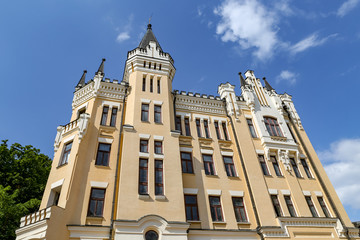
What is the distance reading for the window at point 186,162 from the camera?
19.0m

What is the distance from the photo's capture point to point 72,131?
18.3 m

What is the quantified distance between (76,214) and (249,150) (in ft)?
48.8

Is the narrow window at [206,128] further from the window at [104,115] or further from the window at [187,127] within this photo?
the window at [104,115]

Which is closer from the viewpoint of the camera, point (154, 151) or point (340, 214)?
point (154, 151)

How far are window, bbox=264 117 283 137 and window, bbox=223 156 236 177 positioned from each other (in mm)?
5846

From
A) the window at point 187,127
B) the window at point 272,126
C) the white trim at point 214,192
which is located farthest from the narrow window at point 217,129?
the white trim at point 214,192

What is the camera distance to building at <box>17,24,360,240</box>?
577 inches

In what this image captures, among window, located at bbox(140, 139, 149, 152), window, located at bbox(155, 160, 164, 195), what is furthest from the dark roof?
window, located at bbox(155, 160, 164, 195)

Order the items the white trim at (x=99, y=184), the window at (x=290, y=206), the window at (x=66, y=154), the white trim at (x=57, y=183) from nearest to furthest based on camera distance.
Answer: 1. the white trim at (x=57, y=183)
2. the white trim at (x=99, y=184)
3. the window at (x=66, y=154)
4. the window at (x=290, y=206)

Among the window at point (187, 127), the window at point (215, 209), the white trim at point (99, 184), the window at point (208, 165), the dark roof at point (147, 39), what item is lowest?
the window at point (215, 209)

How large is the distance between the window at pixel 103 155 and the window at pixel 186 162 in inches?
238

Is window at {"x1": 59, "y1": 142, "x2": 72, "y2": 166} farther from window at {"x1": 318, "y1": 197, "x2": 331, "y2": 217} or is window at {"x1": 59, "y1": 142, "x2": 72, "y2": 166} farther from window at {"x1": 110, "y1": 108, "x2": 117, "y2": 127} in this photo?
window at {"x1": 318, "y1": 197, "x2": 331, "y2": 217}

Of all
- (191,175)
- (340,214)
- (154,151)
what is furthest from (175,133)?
(340,214)

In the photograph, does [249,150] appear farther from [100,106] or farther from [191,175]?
[100,106]
